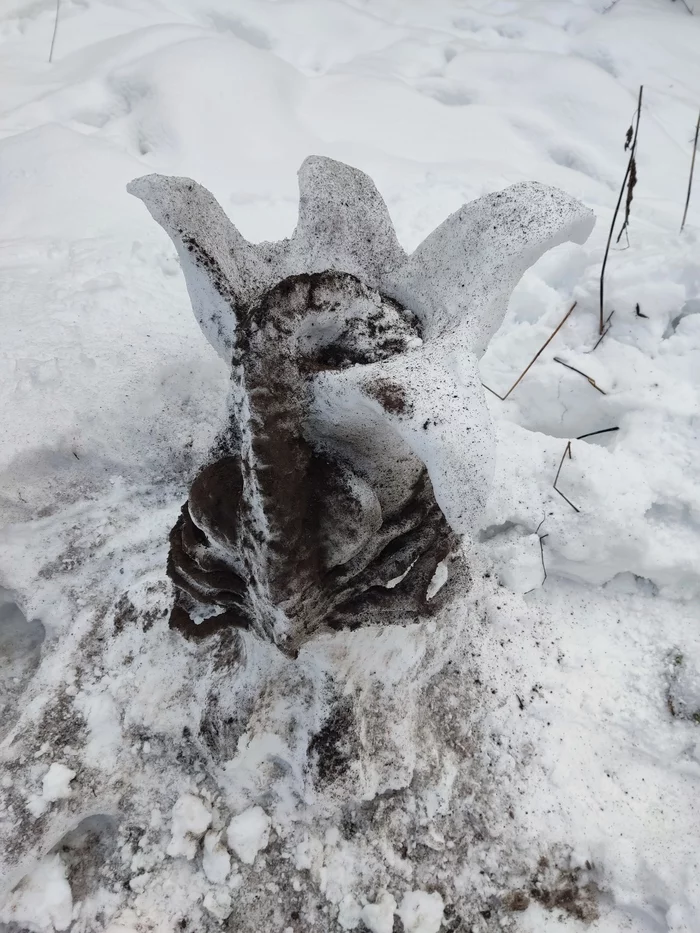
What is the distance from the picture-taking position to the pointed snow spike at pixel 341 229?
1.05m

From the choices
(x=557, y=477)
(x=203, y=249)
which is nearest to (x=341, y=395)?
(x=203, y=249)

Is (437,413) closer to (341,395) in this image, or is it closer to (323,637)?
(341,395)

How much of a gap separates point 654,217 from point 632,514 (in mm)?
1171

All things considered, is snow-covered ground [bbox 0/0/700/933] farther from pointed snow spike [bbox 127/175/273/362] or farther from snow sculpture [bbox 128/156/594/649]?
pointed snow spike [bbox 127/175/273/362]

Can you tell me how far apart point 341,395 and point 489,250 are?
36 centimetres

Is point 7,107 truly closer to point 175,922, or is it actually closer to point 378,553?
point 378,553

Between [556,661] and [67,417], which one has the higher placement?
[67,417]

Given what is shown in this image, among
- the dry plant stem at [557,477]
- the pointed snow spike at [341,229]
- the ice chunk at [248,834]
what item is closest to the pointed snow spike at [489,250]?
the pointed snow spike at [341,229]

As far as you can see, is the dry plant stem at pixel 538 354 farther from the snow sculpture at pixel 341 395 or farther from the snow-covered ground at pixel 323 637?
the snow sculpture at pixel 341 395

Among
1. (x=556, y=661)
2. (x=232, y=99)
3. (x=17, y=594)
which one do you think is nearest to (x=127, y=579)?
(x=17, y=594)

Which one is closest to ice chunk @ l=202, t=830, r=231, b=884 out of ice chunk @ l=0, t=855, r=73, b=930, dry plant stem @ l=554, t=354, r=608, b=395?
ice chunk @ l=0, t=855, r=73, b=930

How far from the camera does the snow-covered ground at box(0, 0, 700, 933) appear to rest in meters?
1.12

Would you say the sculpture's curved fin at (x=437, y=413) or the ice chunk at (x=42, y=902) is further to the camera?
the ice chunk at (x=42, y=902)

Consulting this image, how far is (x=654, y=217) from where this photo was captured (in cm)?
200
